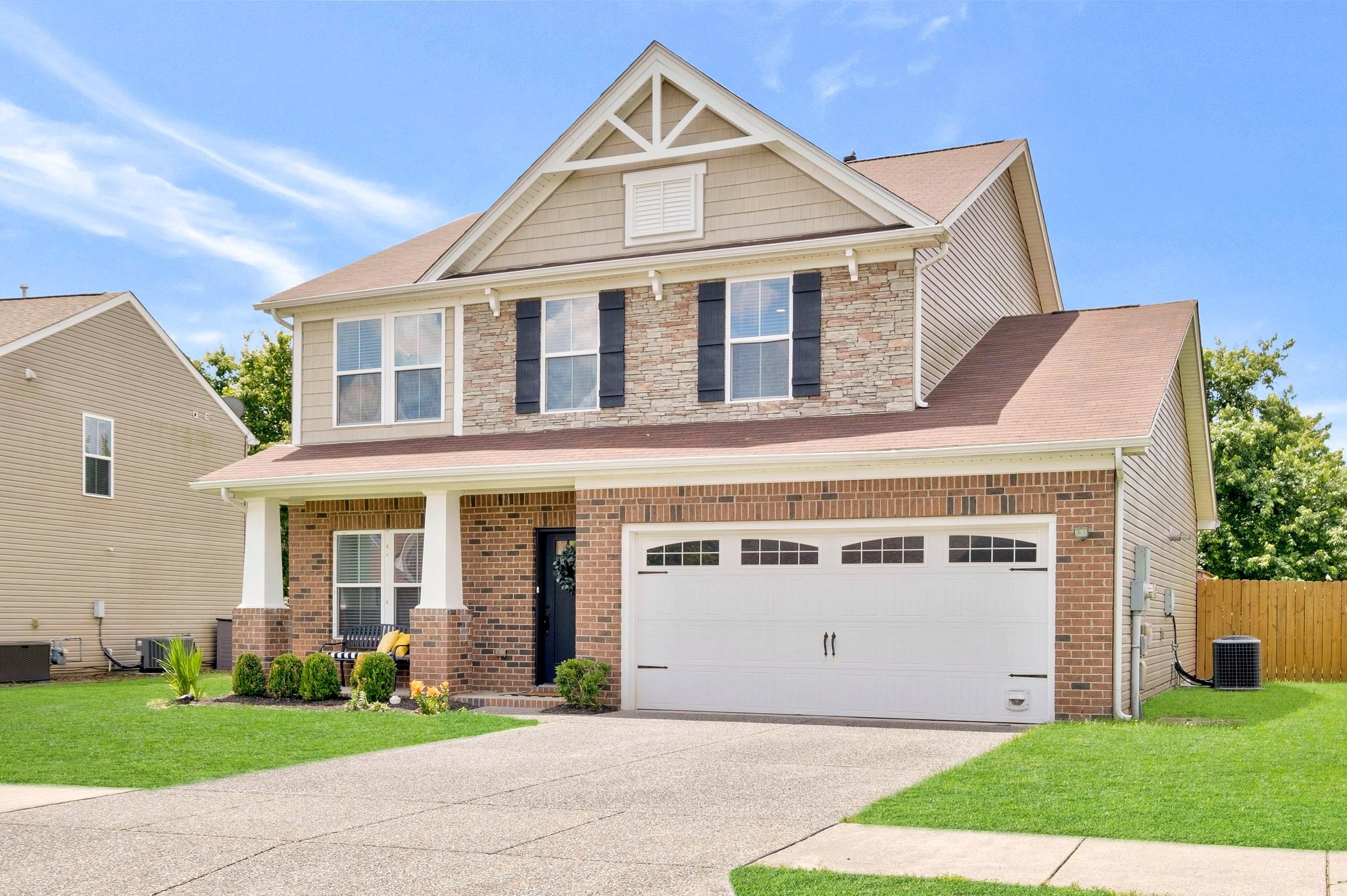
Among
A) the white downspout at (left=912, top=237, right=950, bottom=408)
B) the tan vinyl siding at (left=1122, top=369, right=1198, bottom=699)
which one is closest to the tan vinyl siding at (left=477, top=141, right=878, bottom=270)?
the white downspout at (left=912, top=237, right=950, bottom=408)

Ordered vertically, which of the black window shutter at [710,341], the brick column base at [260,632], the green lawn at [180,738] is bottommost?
the green lawn at [180,738]

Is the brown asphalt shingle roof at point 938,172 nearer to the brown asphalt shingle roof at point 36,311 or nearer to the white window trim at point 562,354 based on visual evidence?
the white window trim at point 562,354

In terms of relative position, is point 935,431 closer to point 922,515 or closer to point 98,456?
point 922,515

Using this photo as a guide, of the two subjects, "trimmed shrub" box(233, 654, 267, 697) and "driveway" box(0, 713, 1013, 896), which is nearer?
"driveway" box(0, 713, 1013, 896)

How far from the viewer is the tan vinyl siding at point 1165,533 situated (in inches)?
572

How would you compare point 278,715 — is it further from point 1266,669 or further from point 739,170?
point 1266,669

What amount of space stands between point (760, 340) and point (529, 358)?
3302 millimetres

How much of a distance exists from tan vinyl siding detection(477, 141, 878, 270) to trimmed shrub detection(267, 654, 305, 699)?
5.87 meters

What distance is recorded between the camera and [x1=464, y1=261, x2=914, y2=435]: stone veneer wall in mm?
15492

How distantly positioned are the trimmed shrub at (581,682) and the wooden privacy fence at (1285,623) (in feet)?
39.3

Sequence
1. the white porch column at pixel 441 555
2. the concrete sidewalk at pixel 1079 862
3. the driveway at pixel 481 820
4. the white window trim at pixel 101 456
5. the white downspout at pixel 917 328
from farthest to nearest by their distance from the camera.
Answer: the white window trim at pixel 101 456 < the white porch column at pixel 441 555 < the white downspout at pixel 917 328 < the driveway at pixel 481 820 < the concrete sidewalk at pixel 1079 862

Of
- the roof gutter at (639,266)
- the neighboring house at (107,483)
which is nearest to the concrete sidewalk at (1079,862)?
the roof gutter at (639,266)

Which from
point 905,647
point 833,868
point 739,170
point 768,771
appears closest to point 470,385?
point 739,170

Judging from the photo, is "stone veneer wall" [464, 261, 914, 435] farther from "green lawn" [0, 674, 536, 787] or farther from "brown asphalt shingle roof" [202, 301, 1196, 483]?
"green lawn" [0, 674, 536, 787]
